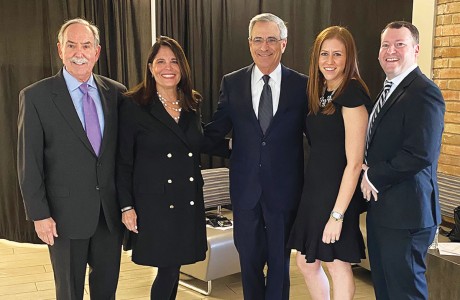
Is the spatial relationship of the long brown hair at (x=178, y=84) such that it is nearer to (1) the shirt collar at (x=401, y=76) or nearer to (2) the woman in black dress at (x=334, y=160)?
(2) the woman in black dress at (x=334, y=160)

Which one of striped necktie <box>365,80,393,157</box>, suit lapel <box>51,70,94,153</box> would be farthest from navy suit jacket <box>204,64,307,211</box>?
suit lapel <box>51,70,94,153</box>

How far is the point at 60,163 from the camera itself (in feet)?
8.48

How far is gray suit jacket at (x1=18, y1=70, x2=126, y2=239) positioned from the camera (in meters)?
2.54

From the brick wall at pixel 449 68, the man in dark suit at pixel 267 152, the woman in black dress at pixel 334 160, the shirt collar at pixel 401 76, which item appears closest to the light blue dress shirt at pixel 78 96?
the man in dark suit at pixel 267 152

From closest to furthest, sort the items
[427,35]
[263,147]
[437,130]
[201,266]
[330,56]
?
[437,130], [330,56], [263,147], [201,266], [427,35]

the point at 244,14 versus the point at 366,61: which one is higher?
the point at 244,14

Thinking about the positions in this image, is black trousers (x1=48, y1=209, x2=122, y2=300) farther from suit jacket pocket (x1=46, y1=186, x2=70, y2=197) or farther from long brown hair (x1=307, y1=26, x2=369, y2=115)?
long brown hair (x1=307, y1=26, x2=369, y2=115)

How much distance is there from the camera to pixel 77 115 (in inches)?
103

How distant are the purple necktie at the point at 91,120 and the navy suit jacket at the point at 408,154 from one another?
135cm

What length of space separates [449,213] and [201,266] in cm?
191

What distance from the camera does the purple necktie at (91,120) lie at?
2.65 metres

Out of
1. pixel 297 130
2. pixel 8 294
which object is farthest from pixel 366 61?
pixel 8 294

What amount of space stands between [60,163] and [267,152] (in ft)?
3.41

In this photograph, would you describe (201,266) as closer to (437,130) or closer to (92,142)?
(92,142)
